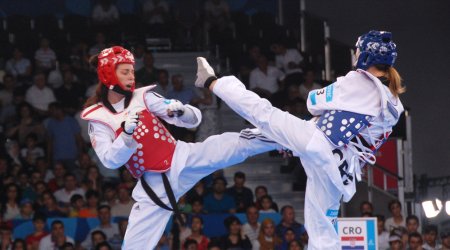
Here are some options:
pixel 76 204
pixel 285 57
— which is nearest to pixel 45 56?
pixel 285 57

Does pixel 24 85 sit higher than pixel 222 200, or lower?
higher

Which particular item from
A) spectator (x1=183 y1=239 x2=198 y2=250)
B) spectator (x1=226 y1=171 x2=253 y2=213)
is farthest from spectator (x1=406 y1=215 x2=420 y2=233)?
spectator (x1=183 y1=239 x2=198 y2=250)

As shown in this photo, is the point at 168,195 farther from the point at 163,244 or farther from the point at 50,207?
the point at 50,207

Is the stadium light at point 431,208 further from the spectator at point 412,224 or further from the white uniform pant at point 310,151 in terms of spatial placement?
the white uniform pant at point 310,151

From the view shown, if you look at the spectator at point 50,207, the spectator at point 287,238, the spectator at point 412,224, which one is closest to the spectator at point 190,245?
the spectator at point 287,238

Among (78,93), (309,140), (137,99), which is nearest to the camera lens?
(309,140)

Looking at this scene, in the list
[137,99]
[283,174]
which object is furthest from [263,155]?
[137,99]

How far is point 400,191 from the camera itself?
14938mm

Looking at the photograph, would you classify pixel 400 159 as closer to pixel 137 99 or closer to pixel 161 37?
pixel 161 37

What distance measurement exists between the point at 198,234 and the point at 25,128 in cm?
356

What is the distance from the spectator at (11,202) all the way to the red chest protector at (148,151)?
494 centimetres

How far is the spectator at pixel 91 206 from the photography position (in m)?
14.1

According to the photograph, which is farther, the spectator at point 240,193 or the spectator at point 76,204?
the spectator at point 240,193

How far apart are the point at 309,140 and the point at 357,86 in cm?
58
